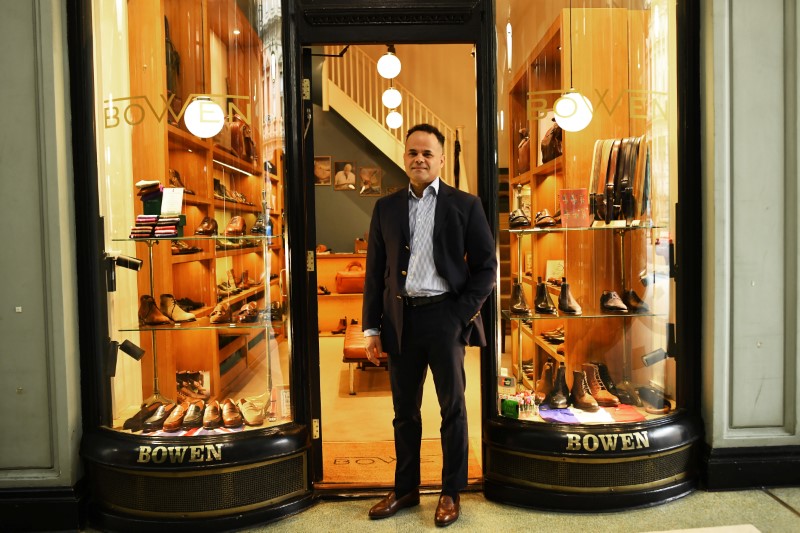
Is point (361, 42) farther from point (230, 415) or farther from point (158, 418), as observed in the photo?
point (158, 418)

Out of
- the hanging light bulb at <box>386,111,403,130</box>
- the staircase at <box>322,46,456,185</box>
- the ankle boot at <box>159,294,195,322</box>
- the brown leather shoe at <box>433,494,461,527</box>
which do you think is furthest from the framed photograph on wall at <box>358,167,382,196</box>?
the brown leather shoe at <box>433,494,461,527</box>

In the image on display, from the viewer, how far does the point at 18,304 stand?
286cm

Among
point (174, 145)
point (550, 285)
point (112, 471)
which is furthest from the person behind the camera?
point (550, 285)

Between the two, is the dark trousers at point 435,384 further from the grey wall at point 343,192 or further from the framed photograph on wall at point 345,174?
the framed photograph on wall at point 345,174

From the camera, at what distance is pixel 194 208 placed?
311 cm

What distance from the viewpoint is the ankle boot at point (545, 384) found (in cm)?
322

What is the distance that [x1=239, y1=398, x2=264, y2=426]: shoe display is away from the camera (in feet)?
10.0

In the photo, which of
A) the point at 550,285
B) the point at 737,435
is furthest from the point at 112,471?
the point at 737,435

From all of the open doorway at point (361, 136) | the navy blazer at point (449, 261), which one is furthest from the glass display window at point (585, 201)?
the open doorway at point (361, 136)

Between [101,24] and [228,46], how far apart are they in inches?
25.0

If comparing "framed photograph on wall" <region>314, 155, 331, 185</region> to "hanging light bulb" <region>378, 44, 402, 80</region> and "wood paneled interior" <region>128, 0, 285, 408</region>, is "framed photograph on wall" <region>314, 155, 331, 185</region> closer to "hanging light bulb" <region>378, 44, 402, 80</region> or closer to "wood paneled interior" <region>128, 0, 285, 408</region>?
"hanging light bulb" <region>378, 44, 402, 80</region>

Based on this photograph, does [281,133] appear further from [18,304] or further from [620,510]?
[620,510]

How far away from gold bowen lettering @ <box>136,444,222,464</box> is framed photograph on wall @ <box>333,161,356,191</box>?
23.4ft

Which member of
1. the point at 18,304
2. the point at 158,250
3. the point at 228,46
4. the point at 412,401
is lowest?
the point at 412,401
